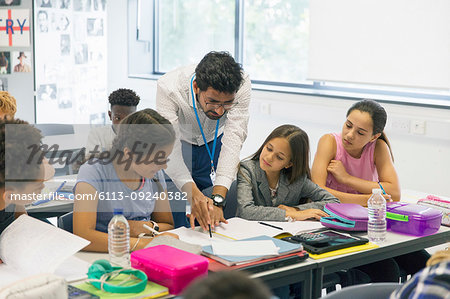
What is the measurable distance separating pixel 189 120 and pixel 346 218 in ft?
2.99

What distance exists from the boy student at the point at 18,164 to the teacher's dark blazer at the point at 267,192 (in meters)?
0.96

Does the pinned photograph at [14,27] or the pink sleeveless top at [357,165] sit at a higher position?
the pinned photograph at [14,27]

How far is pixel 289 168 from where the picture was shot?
107 inches

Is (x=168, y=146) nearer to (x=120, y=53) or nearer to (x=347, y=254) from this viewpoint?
(x=347, y=254)

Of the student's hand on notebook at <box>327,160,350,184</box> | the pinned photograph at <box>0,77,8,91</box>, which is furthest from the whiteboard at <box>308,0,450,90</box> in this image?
the pinned photograph at <box>0,77,8,91</box>

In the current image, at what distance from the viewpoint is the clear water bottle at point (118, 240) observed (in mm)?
1955

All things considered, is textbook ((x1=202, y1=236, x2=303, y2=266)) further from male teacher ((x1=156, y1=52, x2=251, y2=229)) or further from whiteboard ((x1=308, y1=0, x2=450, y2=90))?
whiteboard ((x1=308, y1=0, x2=450, y2=90))

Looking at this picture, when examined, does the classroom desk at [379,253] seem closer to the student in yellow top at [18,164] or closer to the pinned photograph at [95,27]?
the student in yellow top at [18,164]

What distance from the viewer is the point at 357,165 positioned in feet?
9.78

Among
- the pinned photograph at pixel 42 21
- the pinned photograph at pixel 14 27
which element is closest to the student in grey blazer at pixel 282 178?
the pinned photograph at pixel 14 27

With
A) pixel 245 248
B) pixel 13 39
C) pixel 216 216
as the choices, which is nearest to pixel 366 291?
pixel 245 248

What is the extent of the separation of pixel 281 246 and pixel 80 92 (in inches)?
160

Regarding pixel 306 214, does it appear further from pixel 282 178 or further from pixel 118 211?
pixel 118 211

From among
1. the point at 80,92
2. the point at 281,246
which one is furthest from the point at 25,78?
the point at 281,246
